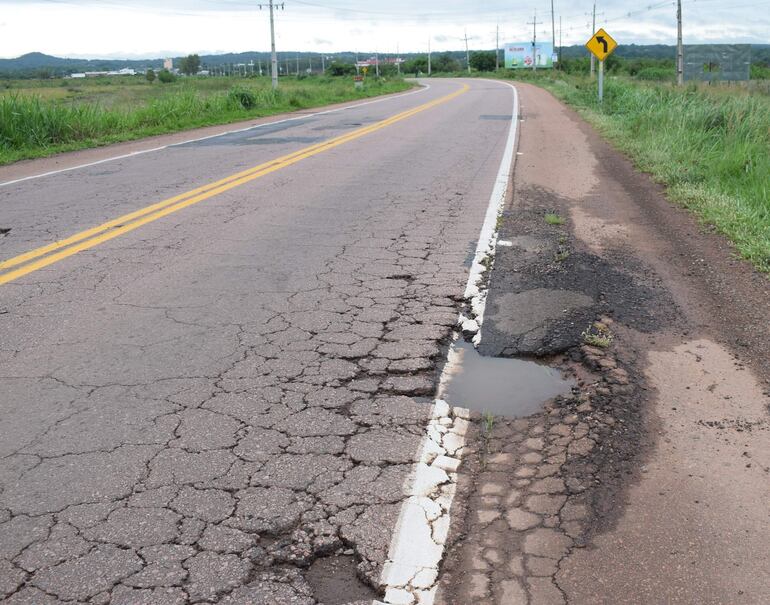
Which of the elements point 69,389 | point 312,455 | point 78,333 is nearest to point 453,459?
point 312,455

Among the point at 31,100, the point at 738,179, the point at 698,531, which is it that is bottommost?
the point at 698,531

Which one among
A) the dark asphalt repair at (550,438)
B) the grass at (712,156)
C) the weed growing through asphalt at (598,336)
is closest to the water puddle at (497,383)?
the dark asphalt repair at (550,438)

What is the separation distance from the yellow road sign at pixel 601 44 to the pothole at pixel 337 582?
81.9ft

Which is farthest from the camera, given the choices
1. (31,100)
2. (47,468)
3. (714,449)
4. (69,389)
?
(31,100)

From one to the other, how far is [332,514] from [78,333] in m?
2.70

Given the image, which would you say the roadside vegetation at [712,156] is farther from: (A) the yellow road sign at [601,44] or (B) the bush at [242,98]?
(B) the bush at [242,98]

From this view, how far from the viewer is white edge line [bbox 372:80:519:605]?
277cm

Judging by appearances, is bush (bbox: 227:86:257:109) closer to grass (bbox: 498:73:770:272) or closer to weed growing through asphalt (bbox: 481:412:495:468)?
grass (bbox: 498:73:770:272)

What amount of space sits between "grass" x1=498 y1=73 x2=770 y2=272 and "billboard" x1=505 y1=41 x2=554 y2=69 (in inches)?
3972

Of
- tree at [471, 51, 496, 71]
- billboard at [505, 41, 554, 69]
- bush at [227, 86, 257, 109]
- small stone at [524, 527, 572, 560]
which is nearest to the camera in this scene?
small stone at [524, 527, 572, 560]

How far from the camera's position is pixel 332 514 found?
316 centimetres

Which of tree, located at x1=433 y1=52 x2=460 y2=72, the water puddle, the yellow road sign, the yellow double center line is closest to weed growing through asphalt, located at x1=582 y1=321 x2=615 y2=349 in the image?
the water puddle

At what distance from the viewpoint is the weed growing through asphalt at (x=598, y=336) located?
16.3ft

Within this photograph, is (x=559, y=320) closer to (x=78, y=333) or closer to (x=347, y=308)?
(x=347, y=308)
